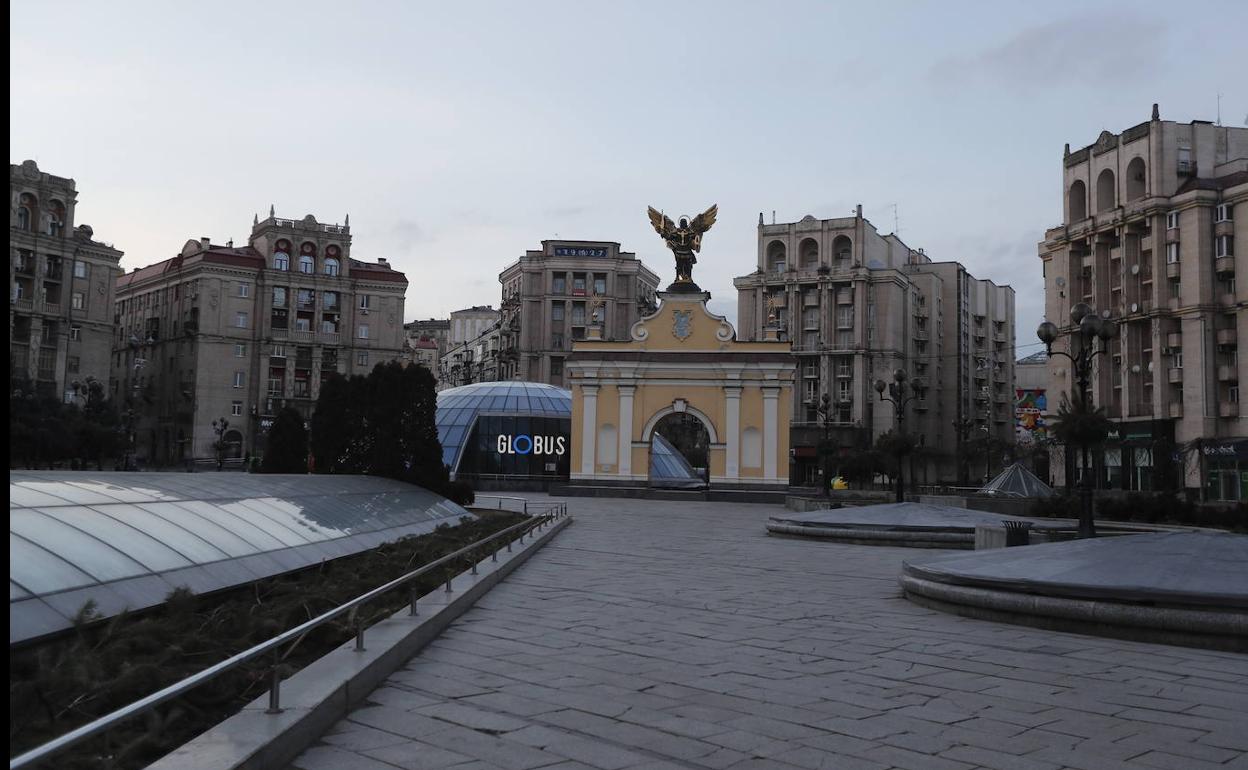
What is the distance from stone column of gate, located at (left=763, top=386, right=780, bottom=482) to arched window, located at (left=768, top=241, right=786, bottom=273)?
31.0 metres

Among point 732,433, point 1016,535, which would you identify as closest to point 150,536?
point 1016,535

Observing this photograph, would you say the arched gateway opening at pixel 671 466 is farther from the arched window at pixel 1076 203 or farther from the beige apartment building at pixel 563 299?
the beige apartment building at pixel 563 299

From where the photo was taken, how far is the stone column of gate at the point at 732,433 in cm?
4306

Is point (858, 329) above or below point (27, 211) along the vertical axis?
below

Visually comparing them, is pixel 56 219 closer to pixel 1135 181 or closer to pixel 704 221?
pixel 704 221

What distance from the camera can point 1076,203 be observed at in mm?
50844

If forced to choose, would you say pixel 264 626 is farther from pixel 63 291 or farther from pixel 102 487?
pixel 63 291

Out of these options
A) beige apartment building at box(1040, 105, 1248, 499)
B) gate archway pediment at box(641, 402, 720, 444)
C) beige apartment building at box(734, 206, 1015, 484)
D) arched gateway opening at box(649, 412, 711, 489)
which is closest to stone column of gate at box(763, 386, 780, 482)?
gate archway pediment at box(641, 402, 720, 444)

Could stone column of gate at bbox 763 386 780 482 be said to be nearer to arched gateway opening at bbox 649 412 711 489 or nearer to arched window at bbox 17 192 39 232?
arched gateway opening at bbox 649 412 711 489

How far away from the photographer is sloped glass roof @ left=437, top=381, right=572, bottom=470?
49362 millimetres

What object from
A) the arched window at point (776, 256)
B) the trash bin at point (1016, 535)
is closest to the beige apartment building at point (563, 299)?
the arched window at point (776, 256)

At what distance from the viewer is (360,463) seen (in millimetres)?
22531

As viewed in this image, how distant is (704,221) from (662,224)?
6.33 ft

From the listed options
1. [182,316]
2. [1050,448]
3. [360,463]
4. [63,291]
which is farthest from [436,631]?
[182,316]
